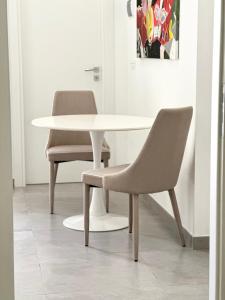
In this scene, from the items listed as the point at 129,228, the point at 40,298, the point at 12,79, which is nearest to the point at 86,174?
the point at 129,228

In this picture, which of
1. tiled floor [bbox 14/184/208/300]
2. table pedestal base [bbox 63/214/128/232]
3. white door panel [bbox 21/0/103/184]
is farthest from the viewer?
white door panel [bbox 21/0/103/184]

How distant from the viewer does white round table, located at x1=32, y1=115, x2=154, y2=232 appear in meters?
3.79

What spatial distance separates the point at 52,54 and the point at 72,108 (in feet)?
2.93

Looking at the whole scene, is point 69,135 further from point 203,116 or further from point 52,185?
point 203,116

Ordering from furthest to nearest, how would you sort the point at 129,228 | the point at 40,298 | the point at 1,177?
the point at 129,228
the point at 40,298
the point at 1,177

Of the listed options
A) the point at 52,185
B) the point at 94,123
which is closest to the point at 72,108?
the point at 52,185

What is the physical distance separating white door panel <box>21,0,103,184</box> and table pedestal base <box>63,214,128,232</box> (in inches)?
53.1

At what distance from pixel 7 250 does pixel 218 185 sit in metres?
0.66

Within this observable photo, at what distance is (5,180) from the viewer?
5.09ft

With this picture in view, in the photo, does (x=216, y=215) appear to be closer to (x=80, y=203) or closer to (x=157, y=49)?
(x=157, y=49)

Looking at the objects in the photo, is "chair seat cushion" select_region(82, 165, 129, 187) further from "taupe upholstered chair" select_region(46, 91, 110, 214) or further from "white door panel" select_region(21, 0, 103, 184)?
"white door panel" select_region(21, 0, 103, 184)

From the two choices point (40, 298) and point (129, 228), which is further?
point (129, 228)

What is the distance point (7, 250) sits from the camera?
1590 mm

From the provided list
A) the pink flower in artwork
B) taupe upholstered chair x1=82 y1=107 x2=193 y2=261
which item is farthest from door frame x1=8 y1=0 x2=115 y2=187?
taupe upholstered chair x1=82 y1=107 x2=193 y2=261
